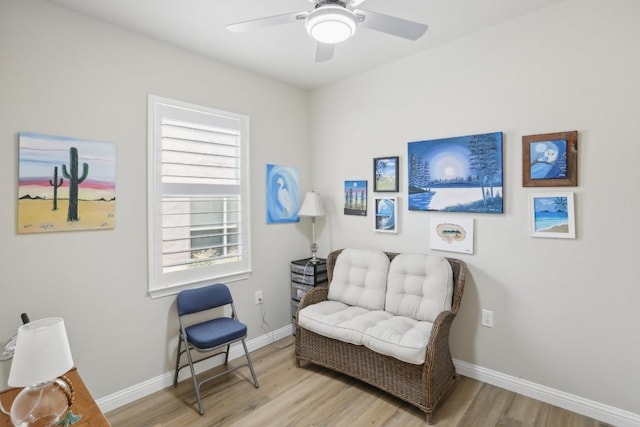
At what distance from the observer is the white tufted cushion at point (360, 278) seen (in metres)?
2.88

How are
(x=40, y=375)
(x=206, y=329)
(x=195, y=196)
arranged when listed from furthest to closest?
1. (x=195, y=196)
2. (x=206, y=329)
3. (x=40, y=375)

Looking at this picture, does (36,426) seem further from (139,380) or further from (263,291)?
(263,291)

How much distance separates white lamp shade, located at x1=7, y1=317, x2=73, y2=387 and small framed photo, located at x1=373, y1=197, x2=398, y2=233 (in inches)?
98.2

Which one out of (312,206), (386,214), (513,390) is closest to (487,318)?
(513,390)

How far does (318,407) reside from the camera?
7.56 feet

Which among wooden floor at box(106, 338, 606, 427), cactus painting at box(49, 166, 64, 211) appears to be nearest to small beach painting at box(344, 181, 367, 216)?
wooden floor at box(106, 338, 606, 427)

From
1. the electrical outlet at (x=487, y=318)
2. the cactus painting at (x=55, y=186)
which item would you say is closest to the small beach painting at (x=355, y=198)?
the electrical outlet at (x=487, y=318)

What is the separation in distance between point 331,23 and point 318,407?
241 centimetres

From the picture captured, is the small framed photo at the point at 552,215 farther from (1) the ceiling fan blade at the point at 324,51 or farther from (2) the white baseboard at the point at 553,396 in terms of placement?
(1) the ceiling fan blade at the point at 324,51

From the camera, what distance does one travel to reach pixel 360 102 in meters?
3.34

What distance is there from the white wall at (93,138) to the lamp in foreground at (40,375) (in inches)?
37.2

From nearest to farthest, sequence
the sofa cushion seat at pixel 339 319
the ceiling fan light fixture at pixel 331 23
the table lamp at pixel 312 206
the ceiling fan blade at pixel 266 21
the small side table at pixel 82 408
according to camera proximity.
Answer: the small side table at pixel 82 408, the ceiling fan light fixture at pixel 331 23, the ceiling fan blade at pixel 266 21, the sofa cushion seat at pixel 339 319, the table lamp at pixel 312 206

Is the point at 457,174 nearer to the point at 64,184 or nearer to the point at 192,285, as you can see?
the point at 192,285

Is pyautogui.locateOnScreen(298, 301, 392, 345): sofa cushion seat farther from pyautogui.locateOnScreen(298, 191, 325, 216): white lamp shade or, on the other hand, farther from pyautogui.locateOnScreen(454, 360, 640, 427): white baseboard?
pyautogui.locateOnScreen(298, 191, 325, 216): white lamp shade
